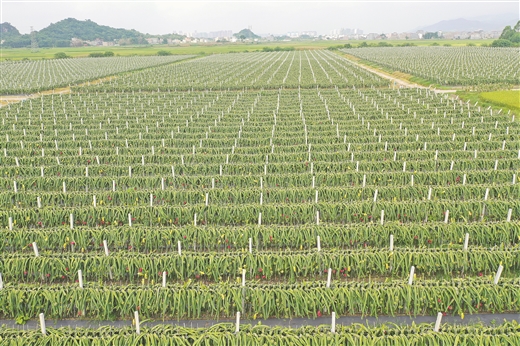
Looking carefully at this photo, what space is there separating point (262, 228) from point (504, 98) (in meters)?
26.6

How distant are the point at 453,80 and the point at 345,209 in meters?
35.3

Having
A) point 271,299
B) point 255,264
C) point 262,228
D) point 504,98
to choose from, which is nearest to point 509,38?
point 504,98

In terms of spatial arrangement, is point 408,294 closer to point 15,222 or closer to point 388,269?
point 388,269

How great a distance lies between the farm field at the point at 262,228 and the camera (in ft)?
22.5

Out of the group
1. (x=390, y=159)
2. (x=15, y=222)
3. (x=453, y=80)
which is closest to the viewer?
(x=15, y=222)

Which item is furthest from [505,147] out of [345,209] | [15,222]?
[15,222]

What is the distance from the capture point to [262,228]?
30.0 ft

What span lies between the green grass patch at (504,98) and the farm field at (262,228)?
7.17m

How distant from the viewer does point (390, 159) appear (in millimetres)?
14508

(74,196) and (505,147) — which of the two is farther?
(505,147)

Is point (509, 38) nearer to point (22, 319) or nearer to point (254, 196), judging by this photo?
point (254, 196)

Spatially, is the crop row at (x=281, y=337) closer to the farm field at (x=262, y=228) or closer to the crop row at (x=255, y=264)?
the farm field at (x=262, y=228)

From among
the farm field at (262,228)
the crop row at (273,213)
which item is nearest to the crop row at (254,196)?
the farm field at (262,228)

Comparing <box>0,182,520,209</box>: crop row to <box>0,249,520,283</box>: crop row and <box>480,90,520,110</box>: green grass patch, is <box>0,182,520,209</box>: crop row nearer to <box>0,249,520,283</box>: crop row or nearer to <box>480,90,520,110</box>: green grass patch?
<box>0,249,520,283</box>: crop row
